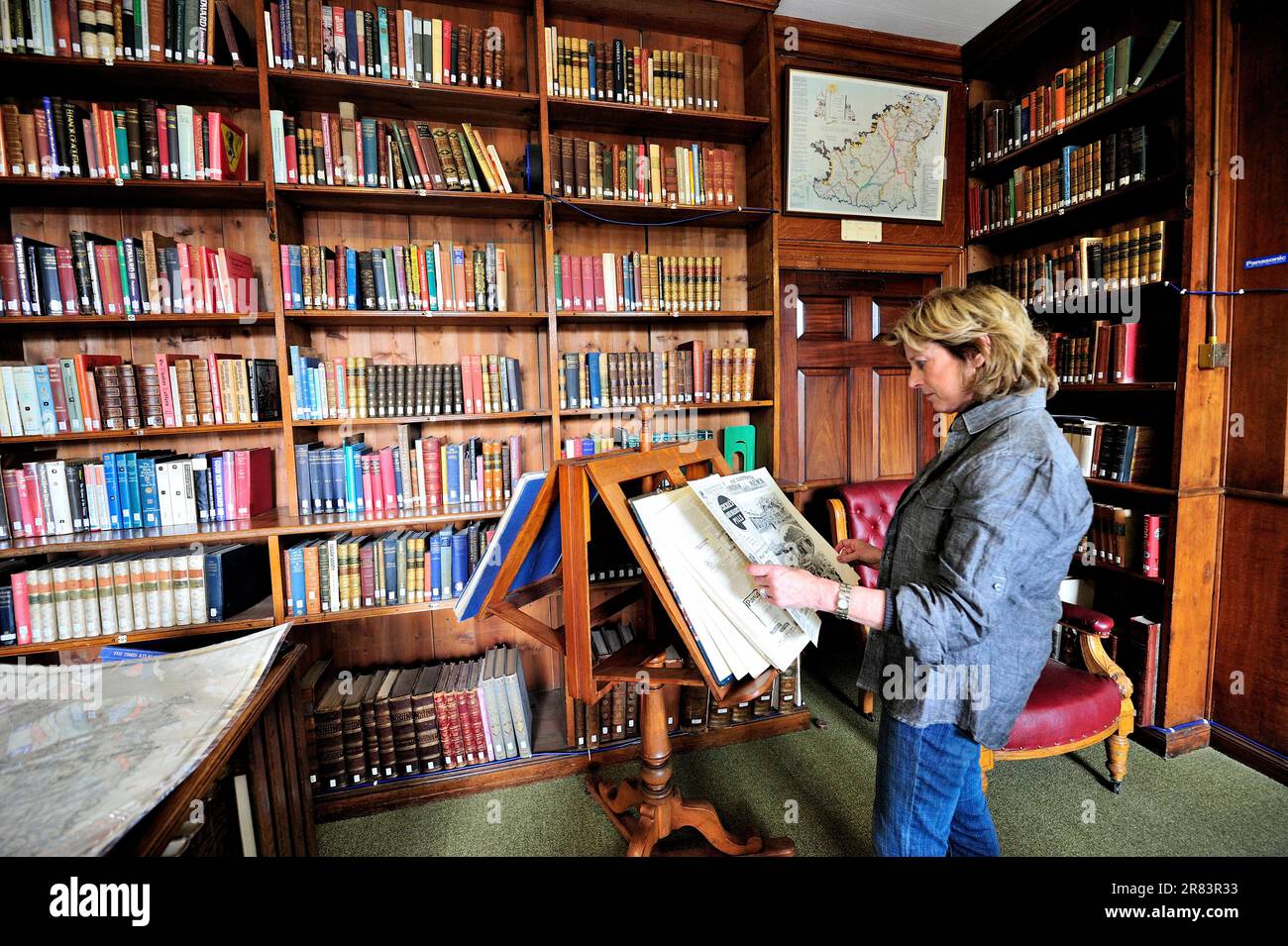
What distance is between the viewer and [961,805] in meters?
1.41

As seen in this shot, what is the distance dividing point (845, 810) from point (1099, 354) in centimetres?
212

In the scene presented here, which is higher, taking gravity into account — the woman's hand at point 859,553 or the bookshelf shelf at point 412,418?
the bookshelf shelf at point 412,418

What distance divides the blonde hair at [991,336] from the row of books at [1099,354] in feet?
4.84

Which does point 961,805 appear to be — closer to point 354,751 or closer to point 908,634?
point 908,634

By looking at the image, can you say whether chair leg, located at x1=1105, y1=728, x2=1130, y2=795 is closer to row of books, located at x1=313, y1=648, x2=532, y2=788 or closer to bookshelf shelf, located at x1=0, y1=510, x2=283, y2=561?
row of books, located at x1=313, y1=648, x2=532, y2=788

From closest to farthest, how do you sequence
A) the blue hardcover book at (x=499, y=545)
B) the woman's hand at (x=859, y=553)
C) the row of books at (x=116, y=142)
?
the blue hardcover book at (x=499, y=545), the woman's hand at (x=859, y=553), the row of books at (x=116, y=142)

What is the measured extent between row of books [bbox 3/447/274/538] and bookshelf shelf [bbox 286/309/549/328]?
0.55 m

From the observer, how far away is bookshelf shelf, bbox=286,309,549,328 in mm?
2168

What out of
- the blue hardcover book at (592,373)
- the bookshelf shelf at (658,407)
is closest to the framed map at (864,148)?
the bookshelf shelf at (658,407)

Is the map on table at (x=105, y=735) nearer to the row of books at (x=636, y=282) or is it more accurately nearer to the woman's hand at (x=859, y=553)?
the woman's hand at (x=859, y=553)

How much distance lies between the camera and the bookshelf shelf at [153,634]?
1976 millimetres

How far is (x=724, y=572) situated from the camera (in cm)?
126

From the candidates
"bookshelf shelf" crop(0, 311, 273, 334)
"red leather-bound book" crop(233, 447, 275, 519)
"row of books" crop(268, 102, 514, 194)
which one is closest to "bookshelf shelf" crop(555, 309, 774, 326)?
"row of books" crop(268, 102, 514, 194)
